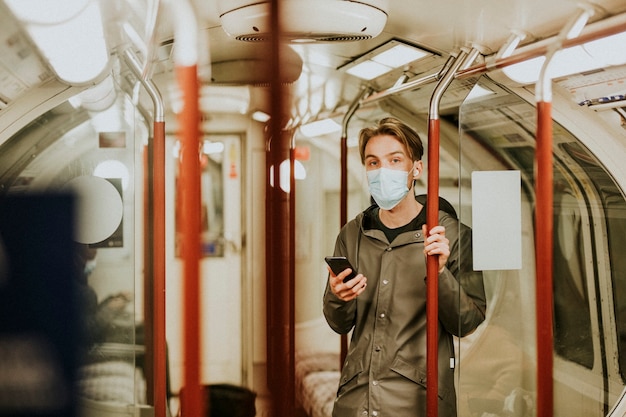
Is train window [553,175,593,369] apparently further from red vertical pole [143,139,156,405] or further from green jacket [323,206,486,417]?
red vertical pole [143,139,156,405]

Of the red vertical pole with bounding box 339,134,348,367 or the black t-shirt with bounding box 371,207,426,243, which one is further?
the red vertical pole with bounding box 339,134,348,367

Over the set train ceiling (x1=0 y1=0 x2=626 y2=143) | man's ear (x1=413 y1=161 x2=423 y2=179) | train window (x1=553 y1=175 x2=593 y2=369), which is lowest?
train window (x1=553 y1=175 x2=593 y2=369)

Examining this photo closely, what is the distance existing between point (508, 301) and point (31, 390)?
2281 mm

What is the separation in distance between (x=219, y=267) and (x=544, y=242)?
1024mm

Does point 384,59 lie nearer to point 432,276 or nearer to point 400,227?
point 400,227

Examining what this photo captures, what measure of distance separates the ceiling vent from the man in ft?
1.69

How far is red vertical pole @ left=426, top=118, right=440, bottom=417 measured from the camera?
6.02 feet

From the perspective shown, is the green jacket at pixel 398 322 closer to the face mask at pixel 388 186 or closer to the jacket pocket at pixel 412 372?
the jacket pocket at pixel 412 372

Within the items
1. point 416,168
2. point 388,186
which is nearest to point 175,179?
point 388,186

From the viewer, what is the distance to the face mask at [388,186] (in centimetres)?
203

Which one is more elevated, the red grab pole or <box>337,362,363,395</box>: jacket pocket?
the red grab pole

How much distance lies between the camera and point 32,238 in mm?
1472

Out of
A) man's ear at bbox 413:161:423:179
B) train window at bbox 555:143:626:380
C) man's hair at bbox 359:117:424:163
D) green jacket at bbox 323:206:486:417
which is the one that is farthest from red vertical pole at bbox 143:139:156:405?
train window at bbox 555:143:626:380

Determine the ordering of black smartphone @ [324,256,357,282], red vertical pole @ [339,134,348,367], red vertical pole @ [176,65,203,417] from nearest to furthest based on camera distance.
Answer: red vertical pole @ [176,65,203,417] < black smartphone @ [324,256,357,282] < red vertical pole @ [339,134,348,367]
